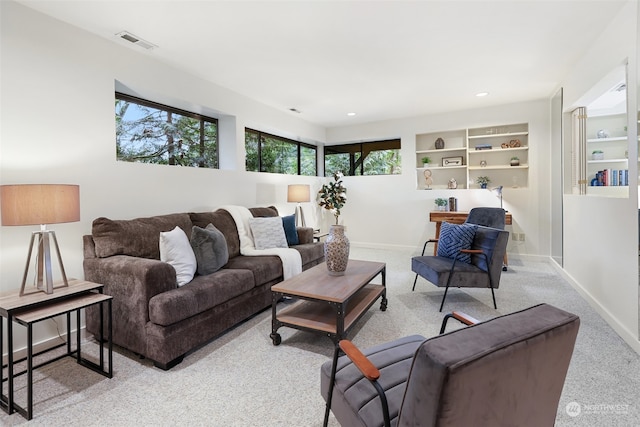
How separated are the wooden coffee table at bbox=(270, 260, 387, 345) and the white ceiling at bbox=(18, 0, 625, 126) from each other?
2149 millimetres

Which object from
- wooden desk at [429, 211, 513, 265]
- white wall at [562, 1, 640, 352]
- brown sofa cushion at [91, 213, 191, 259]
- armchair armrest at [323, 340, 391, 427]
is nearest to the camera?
armchair armrest at [323, 340, 391, 427]

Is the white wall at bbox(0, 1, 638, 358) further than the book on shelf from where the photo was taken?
No

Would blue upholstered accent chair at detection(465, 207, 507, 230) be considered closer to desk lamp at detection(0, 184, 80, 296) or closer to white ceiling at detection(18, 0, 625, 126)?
white ceiling at detection(18, 0, 625, 126)

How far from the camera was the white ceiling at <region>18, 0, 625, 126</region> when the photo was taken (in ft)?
7.97

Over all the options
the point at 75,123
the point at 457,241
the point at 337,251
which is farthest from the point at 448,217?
the point at 75,123

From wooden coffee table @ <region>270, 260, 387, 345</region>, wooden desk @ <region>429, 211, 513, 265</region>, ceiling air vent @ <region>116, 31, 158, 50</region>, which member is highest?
ceiling air vent @ <region>116, 31, 158, 50</region>

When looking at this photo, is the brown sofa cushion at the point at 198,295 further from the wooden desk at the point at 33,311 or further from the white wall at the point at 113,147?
the white wall at the point at 113,147

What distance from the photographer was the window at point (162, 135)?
3309 millimetres

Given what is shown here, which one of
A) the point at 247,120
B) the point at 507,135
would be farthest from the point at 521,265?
the point at 247,120

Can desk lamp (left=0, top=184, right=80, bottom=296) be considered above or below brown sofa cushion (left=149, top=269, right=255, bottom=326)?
above

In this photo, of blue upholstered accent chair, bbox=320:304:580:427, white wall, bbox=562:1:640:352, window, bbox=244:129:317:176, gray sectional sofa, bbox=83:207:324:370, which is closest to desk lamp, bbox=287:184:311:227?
window, bbox=244:129:317:176

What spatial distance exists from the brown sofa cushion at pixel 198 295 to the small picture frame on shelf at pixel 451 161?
4.53 meters

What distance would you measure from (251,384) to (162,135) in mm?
3051

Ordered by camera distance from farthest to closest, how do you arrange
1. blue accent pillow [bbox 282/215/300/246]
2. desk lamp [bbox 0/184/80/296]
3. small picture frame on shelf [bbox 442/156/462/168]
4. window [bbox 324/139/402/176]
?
window [bbox 324/139/402/176] → small picture frame on shelf [bbox 442/156/462/168] → blue accent pillow [bbox 282/215/300/246] → desk lamp [bbox 0/184/80/296]
